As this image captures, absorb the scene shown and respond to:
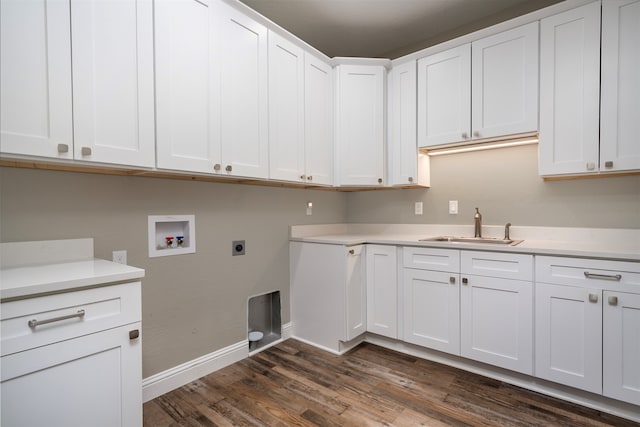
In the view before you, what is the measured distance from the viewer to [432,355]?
2.37 m

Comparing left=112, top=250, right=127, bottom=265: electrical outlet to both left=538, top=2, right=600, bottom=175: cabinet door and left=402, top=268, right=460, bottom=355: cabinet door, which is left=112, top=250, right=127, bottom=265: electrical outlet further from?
left=538, top=2, right=600, bottom=175: cabinet door

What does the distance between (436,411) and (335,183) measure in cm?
177

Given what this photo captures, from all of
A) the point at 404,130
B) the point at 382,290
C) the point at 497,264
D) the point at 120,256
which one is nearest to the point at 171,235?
the point at 120,256

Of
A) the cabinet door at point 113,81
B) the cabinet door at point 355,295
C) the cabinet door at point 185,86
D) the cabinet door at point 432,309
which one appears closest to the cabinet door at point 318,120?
the cabinet door at point 355,295

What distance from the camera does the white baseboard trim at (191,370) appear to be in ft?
6.14

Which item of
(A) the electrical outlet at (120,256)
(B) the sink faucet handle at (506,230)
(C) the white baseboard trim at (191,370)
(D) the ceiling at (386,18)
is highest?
(D) the ceiling at (386,18)

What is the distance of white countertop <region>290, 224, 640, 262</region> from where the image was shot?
70.6 inches

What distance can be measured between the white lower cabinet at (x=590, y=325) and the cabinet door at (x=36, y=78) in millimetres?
2571

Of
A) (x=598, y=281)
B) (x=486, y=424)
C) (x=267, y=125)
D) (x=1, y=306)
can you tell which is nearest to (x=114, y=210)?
(x=1, y=306)

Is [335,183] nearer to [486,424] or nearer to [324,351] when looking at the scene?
[324,351]

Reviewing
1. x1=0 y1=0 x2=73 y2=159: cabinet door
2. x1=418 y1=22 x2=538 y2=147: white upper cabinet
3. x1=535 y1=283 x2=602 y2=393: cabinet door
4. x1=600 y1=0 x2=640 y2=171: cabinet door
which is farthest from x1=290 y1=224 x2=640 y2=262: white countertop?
x1=0 y1=0 x2=73 y2=159: cabinet door

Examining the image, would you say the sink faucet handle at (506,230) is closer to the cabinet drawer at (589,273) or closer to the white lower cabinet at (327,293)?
the cabinet drawer at (589,273)

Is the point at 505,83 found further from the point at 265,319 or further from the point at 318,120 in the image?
the point at 265,319

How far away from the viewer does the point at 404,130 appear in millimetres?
2701
